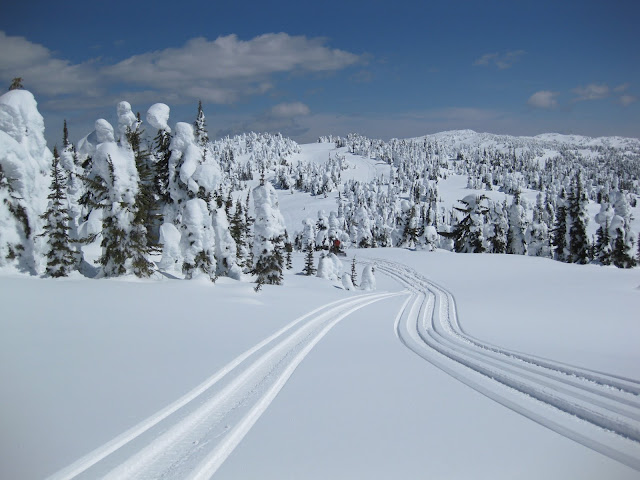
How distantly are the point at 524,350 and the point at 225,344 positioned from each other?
8.16 m

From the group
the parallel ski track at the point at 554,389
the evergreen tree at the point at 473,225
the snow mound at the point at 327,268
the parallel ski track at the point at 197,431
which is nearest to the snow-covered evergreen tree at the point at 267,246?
the snow mound at the point at 327,268

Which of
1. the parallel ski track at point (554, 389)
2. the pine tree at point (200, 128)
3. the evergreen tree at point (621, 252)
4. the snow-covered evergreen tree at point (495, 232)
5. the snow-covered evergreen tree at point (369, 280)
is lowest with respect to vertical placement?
the snow-covered evergreen tree at point (369, 280)

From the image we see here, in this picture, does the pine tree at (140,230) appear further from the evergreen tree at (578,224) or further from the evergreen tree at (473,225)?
the evergreen tree at (578,224)

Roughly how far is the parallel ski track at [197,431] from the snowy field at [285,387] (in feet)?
0.59

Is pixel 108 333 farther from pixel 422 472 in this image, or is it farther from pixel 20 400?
pixel 422 472

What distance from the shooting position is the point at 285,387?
7059 mm

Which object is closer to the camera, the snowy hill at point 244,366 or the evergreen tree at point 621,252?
the snowy hill at point 244,366

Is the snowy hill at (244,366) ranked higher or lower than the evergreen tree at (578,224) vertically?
lower

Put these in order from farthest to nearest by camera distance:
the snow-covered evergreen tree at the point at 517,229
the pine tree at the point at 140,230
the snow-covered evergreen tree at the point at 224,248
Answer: the snow-covered evergreen tree at the point at 517,229 < the snow-covered evergreen tree at the point at 224,248 < the pine tree at the point at 140,230

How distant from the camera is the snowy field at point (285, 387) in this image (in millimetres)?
4402

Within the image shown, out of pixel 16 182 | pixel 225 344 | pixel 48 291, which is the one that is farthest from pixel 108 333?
pixel 16 182

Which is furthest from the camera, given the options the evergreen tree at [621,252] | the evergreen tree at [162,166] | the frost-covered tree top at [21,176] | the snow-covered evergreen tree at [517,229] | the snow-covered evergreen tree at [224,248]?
the snow-covered evergreen tree at [517,229]

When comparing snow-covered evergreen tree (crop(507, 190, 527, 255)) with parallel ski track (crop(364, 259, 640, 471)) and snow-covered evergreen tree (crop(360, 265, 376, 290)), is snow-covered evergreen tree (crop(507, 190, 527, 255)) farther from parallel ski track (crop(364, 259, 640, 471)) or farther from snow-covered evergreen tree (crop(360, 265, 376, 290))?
parallel ski track (crop(364, 259, 640, 471))

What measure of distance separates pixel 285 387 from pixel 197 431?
209 cm
